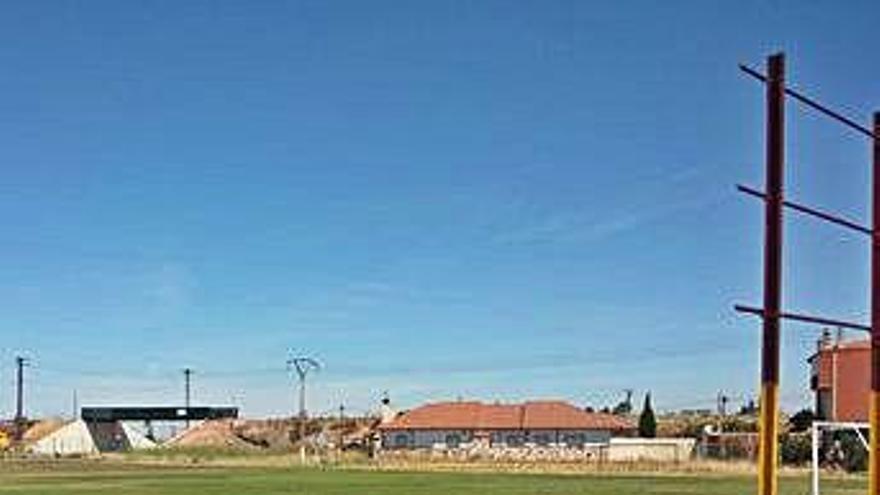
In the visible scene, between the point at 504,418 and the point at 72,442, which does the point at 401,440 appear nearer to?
the point at 504,418

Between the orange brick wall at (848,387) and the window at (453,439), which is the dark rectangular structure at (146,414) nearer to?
the window at (453,439)

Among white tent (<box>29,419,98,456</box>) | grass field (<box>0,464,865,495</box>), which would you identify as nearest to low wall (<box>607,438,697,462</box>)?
grass field (<box>0,464,865,495</box>)

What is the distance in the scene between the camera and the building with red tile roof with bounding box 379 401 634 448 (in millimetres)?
152250

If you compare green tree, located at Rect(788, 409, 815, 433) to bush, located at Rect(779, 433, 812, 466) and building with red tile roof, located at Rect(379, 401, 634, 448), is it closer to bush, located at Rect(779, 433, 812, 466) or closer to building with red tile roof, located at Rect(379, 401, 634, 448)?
bush, located at Rect(779, 433, 812, 466)

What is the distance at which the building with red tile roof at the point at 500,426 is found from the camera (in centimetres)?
15225

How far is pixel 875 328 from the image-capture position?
1738cm

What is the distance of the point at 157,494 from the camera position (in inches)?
2336

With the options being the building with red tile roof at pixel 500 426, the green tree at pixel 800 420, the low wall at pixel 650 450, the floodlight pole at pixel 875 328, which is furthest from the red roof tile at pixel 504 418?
the floodlight pole at pixel 875 328

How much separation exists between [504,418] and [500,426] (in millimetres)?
1898

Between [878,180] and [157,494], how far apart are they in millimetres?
45226

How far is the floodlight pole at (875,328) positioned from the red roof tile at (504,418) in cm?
13605

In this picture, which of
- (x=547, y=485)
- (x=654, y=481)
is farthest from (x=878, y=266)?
(x=654, y=481)

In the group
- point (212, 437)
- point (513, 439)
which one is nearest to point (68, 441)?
point (212, 437)

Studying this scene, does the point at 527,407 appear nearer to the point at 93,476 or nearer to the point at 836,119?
the point at 93,476
